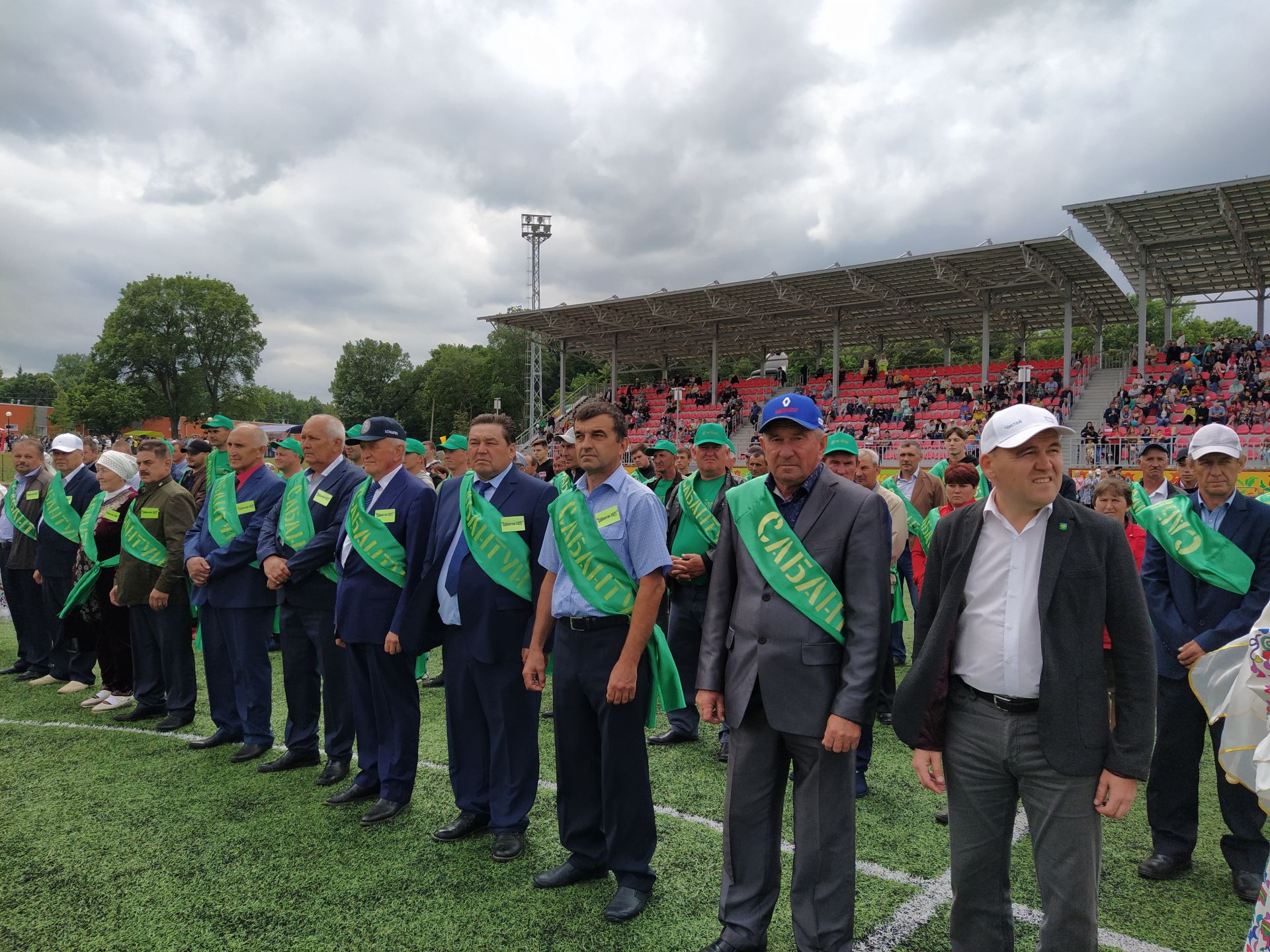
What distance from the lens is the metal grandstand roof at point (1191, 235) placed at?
1888 centimetres

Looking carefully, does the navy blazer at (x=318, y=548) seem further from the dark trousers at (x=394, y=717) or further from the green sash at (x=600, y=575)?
the green sash at (x=600, y=575)

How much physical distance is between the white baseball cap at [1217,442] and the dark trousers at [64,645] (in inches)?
312

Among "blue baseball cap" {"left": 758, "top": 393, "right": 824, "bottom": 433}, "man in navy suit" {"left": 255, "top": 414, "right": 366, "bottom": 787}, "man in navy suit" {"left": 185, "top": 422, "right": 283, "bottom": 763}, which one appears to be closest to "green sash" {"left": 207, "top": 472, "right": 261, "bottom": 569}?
"man in navy suit" {"left": 185, "top": 422, "right": 283, "bottom": 763}

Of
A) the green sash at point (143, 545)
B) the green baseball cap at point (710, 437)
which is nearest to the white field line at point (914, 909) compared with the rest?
the green baseball cap at point (710, 437)

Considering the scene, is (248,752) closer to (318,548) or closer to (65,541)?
(318,548)

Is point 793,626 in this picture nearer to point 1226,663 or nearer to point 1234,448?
point 1226,663

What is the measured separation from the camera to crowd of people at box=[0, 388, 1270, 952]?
7.18ft

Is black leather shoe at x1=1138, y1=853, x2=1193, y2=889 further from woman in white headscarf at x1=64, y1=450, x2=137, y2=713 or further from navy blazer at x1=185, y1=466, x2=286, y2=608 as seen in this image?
woman in white headscarf at x1=64, y1=450, x2=137, y2=713

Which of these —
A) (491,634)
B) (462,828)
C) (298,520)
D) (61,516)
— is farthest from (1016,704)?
(61,516)

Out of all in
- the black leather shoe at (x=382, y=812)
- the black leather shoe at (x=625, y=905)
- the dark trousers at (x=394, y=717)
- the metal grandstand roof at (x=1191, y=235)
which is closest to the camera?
the black leather shoe at (x=625, y=905)

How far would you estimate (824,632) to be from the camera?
101 inches

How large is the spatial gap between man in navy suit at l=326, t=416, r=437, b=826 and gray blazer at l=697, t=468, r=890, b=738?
6.45ft

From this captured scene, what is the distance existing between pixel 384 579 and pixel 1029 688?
306cm

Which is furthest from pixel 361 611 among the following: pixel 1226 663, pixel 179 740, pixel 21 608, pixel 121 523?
pixel 21 608
